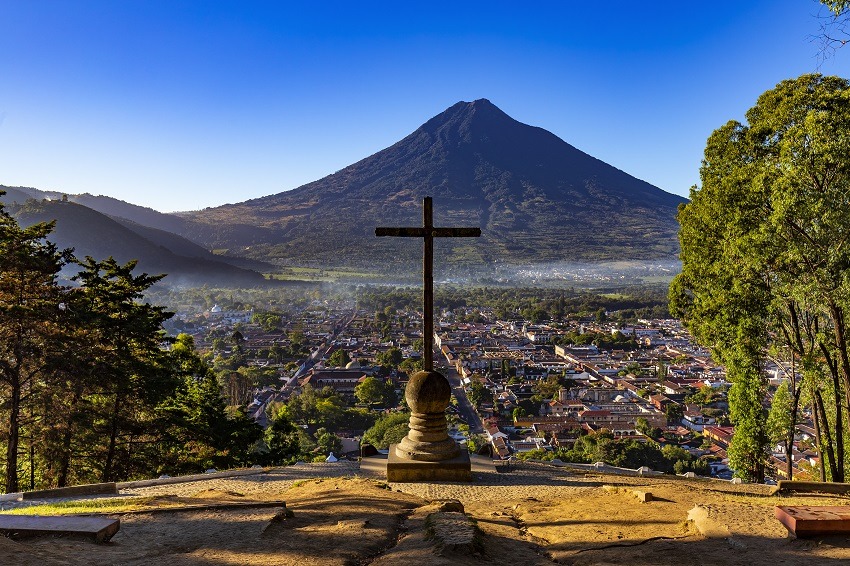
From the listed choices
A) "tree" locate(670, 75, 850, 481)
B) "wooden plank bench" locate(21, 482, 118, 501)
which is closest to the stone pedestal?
"wooden plank bench" locate(21, 482, 118, 501)

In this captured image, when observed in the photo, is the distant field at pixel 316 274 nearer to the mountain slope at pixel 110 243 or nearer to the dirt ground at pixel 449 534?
the mountain slope at pixel 110 243

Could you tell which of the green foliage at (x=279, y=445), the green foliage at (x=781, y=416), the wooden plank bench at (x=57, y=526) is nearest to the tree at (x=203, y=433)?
the green foliage at (x=279, y=445)

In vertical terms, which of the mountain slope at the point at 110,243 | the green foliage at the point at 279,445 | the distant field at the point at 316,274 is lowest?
the green foliage at the point at 279,445

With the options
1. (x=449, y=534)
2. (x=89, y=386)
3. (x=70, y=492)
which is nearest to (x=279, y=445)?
(x=89, y=386)

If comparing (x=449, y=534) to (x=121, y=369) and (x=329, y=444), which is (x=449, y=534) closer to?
(x=121, y=369)

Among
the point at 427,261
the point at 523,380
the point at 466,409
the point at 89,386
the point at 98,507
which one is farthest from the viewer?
the point at 523,380

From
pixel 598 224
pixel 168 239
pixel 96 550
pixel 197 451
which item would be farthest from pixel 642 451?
pixel 168 239

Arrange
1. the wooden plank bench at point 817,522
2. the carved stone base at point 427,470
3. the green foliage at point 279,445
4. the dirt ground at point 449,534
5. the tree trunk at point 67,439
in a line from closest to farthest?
the dirt ground at point 449,534 → the wooden plank bench at point 817,522 → the carved stone base at point 427,470 → the tree trunk at point 67,439 → the green foliage at point 279,445
